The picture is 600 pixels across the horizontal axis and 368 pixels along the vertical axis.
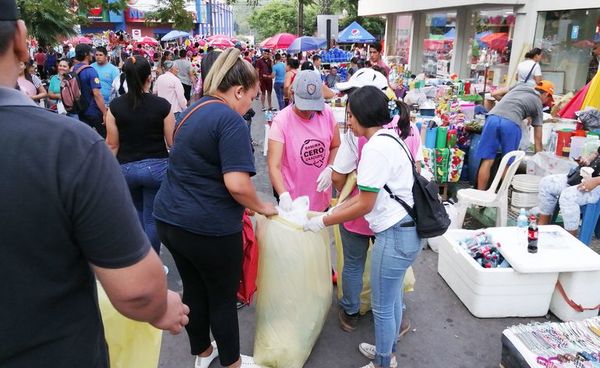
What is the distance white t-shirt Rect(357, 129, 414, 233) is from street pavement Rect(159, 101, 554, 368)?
98 cm

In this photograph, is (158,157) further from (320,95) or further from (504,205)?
(504,205)

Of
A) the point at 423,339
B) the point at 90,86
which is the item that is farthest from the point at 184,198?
the point at 90,86

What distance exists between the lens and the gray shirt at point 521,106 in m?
4.89

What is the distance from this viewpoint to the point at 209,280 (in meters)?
2.28

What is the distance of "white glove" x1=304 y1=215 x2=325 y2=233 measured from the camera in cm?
243

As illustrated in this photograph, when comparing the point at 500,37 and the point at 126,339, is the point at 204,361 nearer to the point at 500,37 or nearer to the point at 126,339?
the point at 126,339

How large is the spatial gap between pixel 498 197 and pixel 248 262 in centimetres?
292

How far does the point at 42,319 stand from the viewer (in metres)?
1.08

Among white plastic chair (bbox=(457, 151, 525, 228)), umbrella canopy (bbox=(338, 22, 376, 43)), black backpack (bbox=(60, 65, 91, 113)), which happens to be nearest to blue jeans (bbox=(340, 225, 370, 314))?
white plastic chair (bbox=(457, 151, 525, 228))

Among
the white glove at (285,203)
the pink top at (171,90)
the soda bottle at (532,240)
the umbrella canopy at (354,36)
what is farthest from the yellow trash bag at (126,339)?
the umbrella canopy at (354,36)

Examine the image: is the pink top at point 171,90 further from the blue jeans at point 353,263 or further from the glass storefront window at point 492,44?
the glass storefront window at point 492,44

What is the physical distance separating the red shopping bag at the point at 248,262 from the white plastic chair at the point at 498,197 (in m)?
2.64

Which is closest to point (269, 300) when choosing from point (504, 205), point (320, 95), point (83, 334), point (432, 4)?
point (320, 95)

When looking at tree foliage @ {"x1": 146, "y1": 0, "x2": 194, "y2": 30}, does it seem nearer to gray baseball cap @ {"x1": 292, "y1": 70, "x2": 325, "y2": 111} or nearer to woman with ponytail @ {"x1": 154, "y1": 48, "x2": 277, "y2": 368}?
gray baseball cap @ {"x1": 292, "y1": 70, "x2": 325, "y2": 111}
